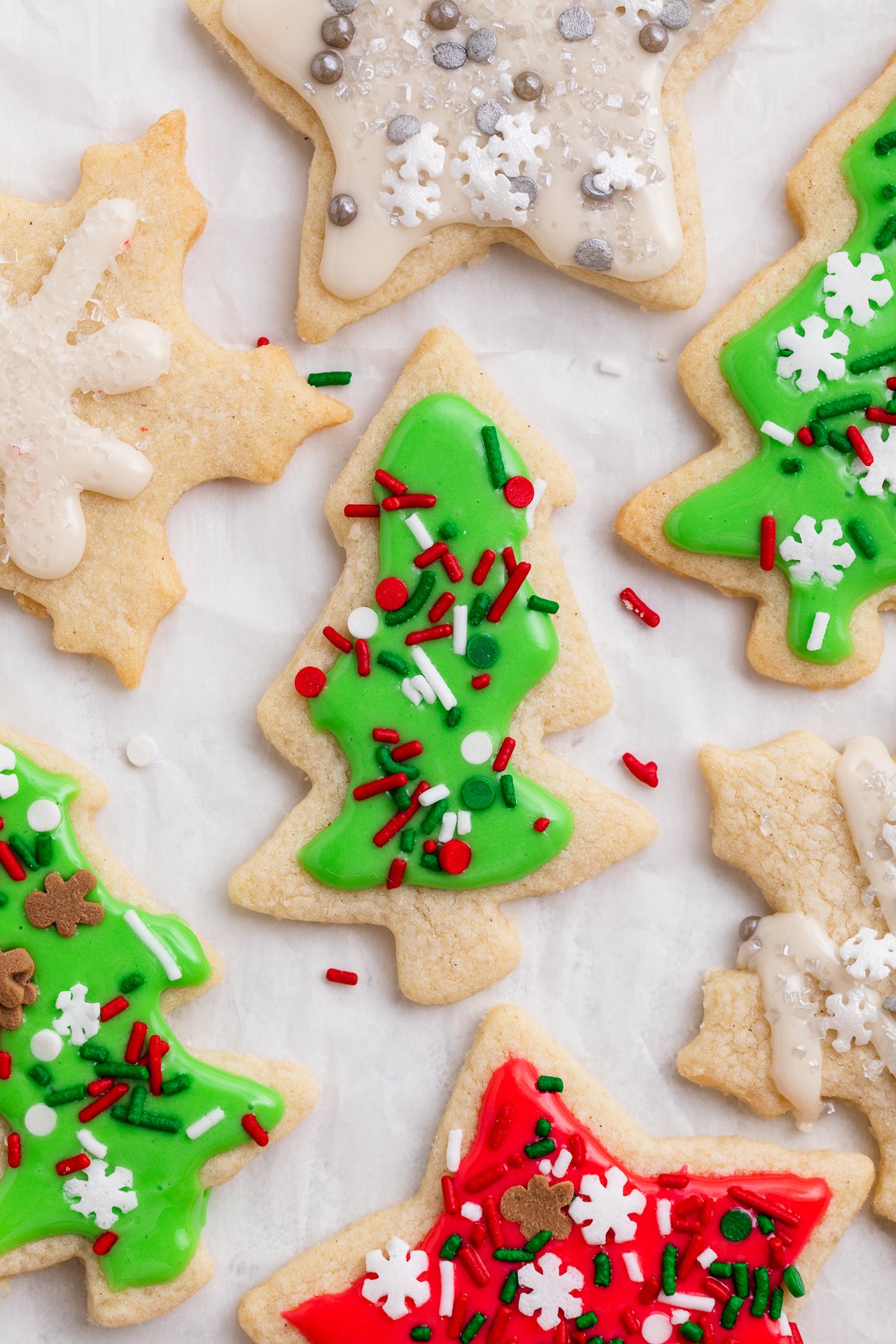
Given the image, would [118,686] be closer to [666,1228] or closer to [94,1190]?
[94,1190]

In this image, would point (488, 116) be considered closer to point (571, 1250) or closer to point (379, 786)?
point (379, 786)

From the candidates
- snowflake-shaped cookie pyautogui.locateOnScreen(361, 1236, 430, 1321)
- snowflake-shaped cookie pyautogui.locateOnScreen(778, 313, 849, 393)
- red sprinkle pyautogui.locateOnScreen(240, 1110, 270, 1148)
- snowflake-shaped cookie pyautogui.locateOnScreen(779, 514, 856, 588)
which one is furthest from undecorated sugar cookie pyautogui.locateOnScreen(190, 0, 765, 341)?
snowflake-shaped cookie pyautogui.locateOnScreen(361, 1236, 430, 1321)

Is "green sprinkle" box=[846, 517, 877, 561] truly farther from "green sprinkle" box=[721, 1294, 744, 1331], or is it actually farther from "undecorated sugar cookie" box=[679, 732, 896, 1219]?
"green sprinkle" box=[721, 1294, 744, 1331]

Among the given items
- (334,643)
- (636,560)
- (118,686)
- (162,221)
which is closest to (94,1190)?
(118,686)

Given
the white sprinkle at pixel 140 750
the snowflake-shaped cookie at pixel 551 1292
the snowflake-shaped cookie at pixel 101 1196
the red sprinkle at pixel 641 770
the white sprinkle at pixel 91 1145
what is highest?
the red sprinkle at pixel 641 770

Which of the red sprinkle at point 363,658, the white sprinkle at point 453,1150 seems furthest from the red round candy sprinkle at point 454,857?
the red sprinkle at point 363,658

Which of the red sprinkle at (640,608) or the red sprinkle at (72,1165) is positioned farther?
the red sprinkle at (640,608)

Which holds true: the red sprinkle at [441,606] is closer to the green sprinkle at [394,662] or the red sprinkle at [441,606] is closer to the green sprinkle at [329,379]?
the green sprinkle at [394,662]
